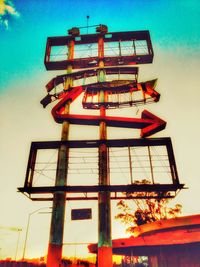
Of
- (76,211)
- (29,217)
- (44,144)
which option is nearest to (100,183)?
(76,211)

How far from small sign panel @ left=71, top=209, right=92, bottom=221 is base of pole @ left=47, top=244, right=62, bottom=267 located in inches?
72.2

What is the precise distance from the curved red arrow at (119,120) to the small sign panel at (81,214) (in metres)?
6.03

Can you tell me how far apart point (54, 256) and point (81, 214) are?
2.75 meters

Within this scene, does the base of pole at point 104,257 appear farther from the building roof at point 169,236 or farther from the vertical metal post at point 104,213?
the building roof at point 169,236

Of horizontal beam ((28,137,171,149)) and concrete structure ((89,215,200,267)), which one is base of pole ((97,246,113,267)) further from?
horizontal beam ((28,137,171,149))

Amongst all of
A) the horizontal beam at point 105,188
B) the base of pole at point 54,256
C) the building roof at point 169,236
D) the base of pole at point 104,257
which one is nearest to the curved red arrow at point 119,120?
the horizontal beam at point 105,188

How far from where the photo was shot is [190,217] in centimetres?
1276

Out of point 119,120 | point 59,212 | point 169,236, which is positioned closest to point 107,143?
point 119,120

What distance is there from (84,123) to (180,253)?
10.1 meters

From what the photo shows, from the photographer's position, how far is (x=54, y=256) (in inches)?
537

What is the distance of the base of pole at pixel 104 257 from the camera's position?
43.7ft

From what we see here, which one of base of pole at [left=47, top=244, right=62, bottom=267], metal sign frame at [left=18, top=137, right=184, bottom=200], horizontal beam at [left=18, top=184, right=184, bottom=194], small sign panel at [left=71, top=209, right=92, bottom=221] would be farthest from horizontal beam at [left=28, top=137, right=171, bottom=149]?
base of pole at [left=47, top=244, right=62, bottom=267]

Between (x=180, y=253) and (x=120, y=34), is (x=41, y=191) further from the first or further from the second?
(x=120, y=34)

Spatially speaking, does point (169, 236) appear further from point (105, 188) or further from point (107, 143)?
point (107, 143)
